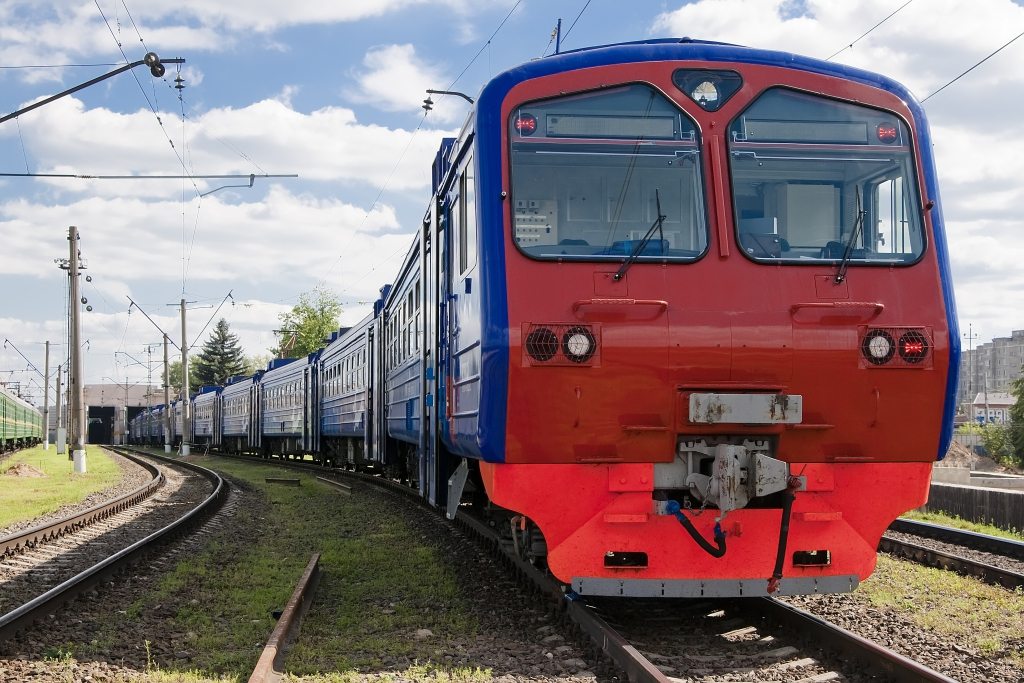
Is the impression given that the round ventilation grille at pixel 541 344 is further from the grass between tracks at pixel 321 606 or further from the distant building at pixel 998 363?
the distant building at pixel 998 363

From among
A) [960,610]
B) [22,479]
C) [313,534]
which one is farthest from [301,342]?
[960,610]

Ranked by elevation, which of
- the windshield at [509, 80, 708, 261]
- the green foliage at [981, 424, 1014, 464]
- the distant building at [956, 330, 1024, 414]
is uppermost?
the distant building at [956, 330, 1024, 414]

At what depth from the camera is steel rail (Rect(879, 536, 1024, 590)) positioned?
8016mm

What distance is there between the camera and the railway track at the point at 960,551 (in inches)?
326

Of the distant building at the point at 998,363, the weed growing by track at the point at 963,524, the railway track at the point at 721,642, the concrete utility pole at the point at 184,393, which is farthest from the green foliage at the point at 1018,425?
the distant building at the point at 998,363

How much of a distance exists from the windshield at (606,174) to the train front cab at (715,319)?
0.5 inches

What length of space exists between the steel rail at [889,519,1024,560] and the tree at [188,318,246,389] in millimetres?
101316

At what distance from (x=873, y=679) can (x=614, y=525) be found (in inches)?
61.1

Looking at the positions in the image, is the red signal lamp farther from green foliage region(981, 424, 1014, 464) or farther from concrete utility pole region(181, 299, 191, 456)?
green foliage region(981, 424, 1014, 464)

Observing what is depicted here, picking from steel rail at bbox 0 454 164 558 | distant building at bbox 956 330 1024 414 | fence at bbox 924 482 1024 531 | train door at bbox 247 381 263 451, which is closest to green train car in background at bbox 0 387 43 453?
train door at bbox 247 381 263 451

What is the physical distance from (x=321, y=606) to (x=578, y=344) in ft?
10.0

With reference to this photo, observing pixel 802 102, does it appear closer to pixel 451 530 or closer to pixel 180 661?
pixel 180 661

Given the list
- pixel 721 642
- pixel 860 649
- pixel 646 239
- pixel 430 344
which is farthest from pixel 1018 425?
pixel 860 649

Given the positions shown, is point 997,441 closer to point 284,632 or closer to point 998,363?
point 284,632
